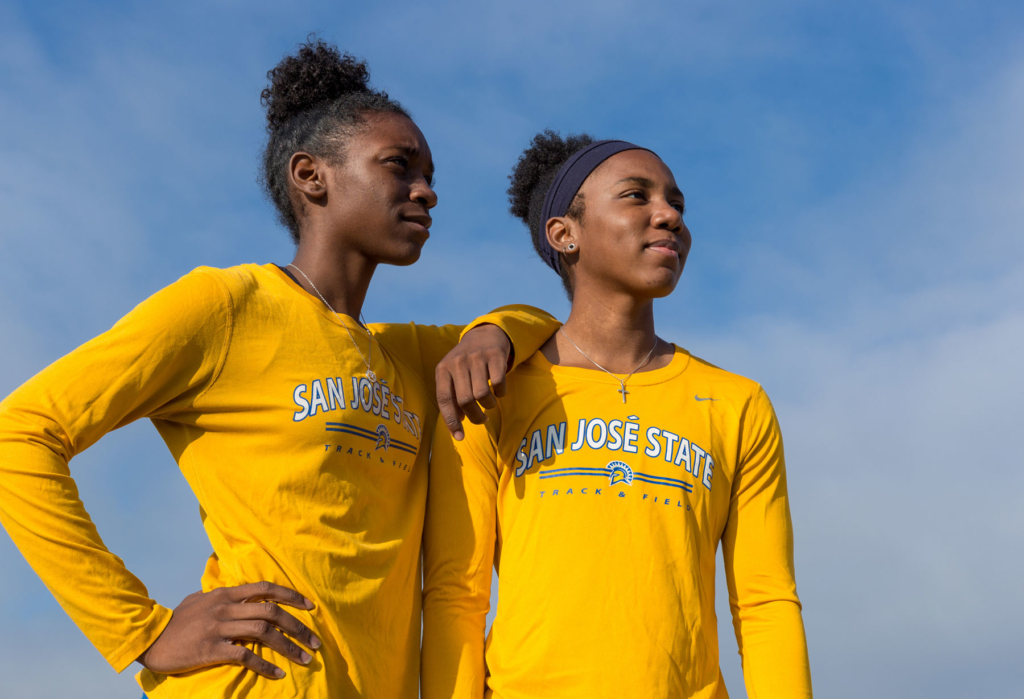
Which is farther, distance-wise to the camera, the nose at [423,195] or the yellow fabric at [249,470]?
the nose at [423,195]

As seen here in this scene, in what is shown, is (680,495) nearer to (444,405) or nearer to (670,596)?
(670,596)

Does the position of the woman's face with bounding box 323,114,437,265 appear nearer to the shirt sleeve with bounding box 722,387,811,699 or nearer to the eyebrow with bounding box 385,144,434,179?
the eyebrow with bounding box 385,144,434,179

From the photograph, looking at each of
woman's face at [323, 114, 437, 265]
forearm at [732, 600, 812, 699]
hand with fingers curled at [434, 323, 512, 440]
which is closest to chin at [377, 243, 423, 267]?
woman's face at [323, 114, 437, 265]

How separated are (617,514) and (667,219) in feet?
4.29

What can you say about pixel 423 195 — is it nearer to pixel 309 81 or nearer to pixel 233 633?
pixel 309 81

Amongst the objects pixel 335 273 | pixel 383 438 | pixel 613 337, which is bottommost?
pixel 383 438

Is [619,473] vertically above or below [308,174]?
below

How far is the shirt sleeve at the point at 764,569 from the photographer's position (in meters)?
3.59

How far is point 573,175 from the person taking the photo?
176 inches

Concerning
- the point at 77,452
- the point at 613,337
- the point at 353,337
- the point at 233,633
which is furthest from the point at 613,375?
the point at 77,452

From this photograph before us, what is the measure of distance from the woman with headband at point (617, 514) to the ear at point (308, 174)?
118 centimetres

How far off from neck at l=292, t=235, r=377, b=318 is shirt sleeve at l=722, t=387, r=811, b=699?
5.62ft

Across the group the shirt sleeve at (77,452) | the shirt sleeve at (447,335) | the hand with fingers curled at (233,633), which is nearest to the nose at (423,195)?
the shirt sleeve at (447,335)

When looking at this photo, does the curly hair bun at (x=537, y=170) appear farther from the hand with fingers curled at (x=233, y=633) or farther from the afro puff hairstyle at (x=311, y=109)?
the hand with fingers curled at (x=233, y=633)
